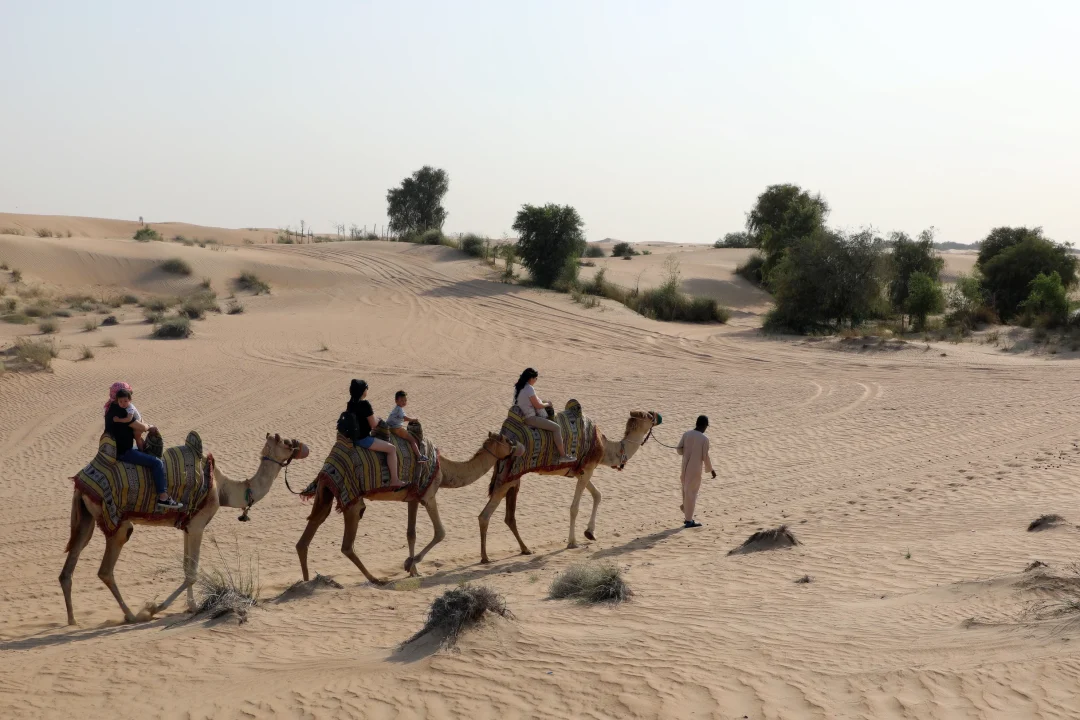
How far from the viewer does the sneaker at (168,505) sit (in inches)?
377

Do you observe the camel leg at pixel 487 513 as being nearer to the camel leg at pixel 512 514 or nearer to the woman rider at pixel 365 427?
the camel leg at pixel 512 514

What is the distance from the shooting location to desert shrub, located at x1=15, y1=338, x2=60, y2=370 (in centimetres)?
2462

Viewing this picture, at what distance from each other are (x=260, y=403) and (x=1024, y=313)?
26011mm

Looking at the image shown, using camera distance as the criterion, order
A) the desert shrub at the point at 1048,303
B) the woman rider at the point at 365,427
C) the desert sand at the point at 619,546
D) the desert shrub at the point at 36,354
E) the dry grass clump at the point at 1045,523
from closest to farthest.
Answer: the desert sand at the point at 619,546 → the woman rider at the point at 365,427 → the dry grass clump at the point at 1045,523 → the desert shrub at the point at 36,354 → the desert shrub at the point at 1048,303

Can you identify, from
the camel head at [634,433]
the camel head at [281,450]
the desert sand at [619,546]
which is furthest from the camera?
the camel head at [634,433]

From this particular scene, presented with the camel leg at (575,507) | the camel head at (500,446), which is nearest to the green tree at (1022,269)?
the camel leg at (575,507)

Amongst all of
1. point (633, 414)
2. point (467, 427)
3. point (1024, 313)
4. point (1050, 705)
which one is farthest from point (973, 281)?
point (1050, 705)

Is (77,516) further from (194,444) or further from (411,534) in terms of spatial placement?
(411,534)

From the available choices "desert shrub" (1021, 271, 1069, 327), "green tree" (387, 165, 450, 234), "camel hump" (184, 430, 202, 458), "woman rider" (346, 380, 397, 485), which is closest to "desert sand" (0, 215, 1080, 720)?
"woman rider" (346, 380, 397, 485)

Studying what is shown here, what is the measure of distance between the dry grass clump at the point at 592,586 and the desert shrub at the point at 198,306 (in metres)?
27.6

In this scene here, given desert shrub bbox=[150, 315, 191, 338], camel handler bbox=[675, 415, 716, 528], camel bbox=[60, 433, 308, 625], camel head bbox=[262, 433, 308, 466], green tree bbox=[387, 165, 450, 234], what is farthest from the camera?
green tree bbox=[387, 165, 450, 234]

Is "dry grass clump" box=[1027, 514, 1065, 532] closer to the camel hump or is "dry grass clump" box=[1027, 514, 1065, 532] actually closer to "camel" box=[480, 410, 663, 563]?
"camel" box=[480, 410, 663, 563]

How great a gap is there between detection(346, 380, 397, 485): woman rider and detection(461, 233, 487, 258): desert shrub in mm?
38618

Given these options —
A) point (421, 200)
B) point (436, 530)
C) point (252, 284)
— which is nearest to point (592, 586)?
point (436, 530)
